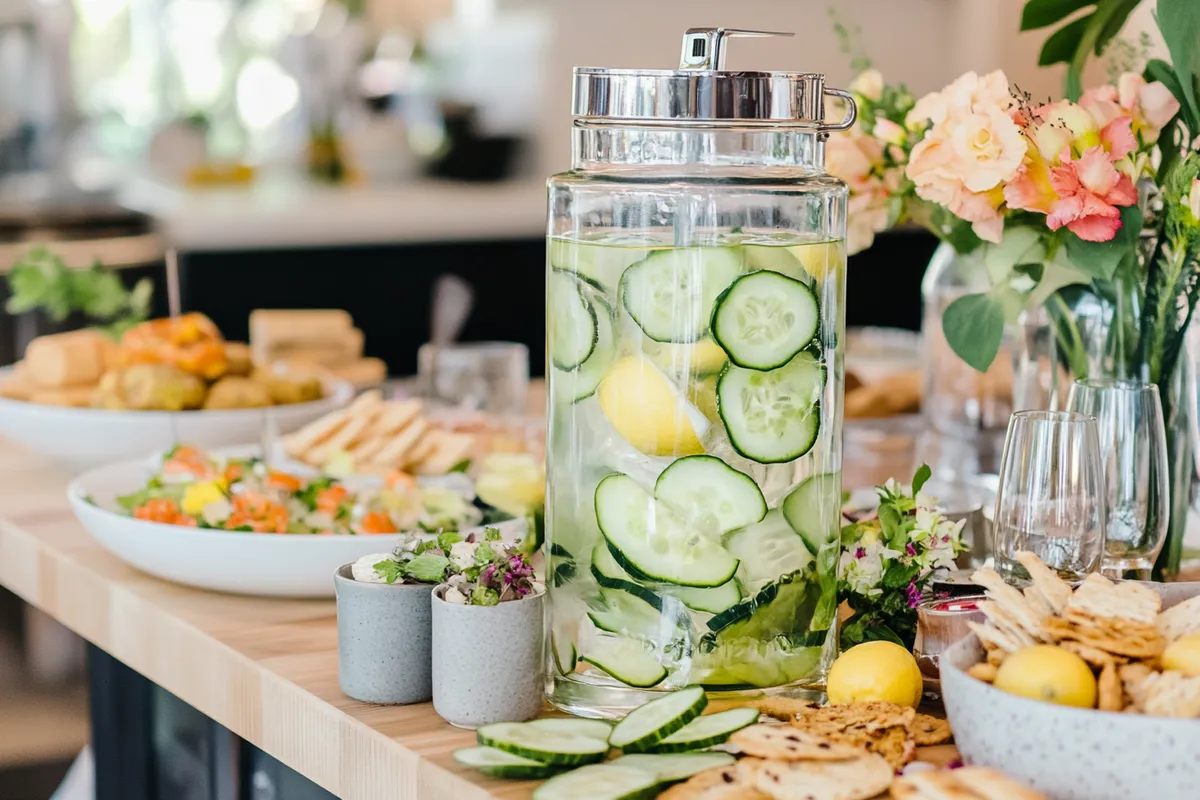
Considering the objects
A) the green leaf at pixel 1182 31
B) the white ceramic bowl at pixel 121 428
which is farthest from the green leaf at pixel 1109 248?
the white ceramic bowl at pixel 121 428

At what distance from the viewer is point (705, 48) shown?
0.92 metres

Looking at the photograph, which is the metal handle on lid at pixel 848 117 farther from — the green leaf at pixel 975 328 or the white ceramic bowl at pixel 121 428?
the white ceramic bowl at pixel 121 428

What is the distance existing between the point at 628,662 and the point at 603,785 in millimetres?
142

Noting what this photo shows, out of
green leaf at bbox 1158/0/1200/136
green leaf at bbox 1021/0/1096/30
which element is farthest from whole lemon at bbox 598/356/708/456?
green leaf at bbox 1021/0/1096/30

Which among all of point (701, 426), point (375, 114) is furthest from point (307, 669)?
point (375, 114)

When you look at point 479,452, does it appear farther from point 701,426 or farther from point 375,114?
point 375,114

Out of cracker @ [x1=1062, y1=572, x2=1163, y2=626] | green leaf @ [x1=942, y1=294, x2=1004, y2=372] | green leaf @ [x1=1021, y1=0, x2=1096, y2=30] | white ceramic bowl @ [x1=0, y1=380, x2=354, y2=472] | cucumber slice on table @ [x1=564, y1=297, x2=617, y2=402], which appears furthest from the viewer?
white ceramic bowl @ [x1=0, y1=380, x2=354, y2=472]

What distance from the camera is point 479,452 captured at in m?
1.60

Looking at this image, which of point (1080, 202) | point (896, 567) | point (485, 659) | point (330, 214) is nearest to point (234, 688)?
point (485, 659)

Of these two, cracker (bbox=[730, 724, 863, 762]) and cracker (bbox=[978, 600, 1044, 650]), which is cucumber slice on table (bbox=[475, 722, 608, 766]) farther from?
cracker (bbox=[978, 600, 1044, 650])

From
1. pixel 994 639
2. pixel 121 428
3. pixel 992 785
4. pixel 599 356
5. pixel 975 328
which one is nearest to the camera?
pixel 992 785

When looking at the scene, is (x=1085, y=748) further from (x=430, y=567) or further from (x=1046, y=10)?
(x=1046, y=10)

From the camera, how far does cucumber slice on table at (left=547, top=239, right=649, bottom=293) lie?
90 centimetres

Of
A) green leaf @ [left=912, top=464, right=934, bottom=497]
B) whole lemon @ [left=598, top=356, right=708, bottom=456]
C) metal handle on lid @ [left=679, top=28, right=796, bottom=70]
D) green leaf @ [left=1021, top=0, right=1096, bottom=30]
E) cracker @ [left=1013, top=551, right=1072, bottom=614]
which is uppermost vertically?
green leaf @ [left=1021, top=0, right=1096, bottom=30]
